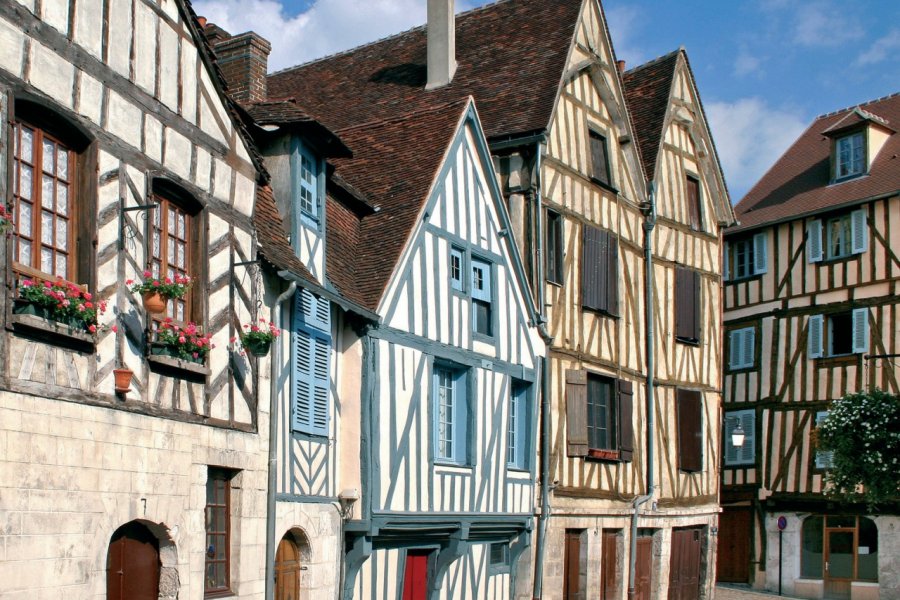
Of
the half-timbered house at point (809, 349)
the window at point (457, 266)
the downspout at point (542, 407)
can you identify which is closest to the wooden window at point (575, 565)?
the downspout at point (542, 407)

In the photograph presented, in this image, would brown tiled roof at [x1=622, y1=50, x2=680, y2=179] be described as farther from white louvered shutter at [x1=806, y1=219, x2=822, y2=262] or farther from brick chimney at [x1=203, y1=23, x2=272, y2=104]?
brick chimney at [x1=203, y1=23, x2=272, y2=104]

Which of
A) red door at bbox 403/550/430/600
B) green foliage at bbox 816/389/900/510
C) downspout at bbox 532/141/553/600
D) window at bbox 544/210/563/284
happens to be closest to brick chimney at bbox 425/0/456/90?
downspout at bbox 532/141/553/600

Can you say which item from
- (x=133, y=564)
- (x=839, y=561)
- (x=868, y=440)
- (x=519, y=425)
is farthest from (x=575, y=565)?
(x=133, y=564)

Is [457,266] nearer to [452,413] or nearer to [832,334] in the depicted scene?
[452,413]

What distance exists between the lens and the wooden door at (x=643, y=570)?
20234 mm

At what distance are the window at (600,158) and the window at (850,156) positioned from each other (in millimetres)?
9672

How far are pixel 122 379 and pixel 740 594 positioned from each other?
18.9 metres

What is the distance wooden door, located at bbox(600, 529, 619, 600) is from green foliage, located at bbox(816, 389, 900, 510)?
4.50m

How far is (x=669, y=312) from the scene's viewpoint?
21.5 metres

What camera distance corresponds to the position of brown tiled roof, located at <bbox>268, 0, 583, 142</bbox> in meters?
19.0

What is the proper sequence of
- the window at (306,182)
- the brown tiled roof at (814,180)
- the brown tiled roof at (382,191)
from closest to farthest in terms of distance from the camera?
1. the window at (306,182)
2. the brown tiled roof at (382,191)
3. the brown tiled roof at (814,180)

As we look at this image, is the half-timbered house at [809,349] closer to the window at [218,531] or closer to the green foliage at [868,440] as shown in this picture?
the green foliage at [868,440]

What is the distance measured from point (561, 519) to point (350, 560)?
5368 millimetres

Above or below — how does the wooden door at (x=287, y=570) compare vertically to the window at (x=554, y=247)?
below
